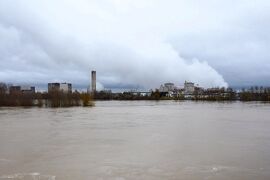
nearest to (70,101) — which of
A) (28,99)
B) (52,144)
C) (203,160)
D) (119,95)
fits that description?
(28,99)

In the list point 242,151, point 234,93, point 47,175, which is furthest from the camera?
point 234,93

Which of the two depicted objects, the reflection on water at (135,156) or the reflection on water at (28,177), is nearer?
the reflection on water at (28,177)

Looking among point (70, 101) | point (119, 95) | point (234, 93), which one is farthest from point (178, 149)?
point (119, 95)

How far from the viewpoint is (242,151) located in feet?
33.4

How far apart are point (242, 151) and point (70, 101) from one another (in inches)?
1437

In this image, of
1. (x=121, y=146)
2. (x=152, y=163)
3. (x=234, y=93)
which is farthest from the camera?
(x=234, y=93)

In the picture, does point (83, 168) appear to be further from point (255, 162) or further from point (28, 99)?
point (28, 99)

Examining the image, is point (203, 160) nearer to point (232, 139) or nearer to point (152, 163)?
point (152, 163)

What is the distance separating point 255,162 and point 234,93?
79.4m

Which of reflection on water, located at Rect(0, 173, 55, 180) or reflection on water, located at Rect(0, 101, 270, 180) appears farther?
reflection on water, located at Rect(0, 101, 270, 180)

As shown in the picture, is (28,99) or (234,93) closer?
(28,99)

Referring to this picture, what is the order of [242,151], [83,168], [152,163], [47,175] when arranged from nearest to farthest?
[47,175] < [83,168] < [152,163] < [242,151]

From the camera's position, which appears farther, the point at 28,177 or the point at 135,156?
the point at 135,156

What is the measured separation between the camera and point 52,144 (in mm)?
11648
